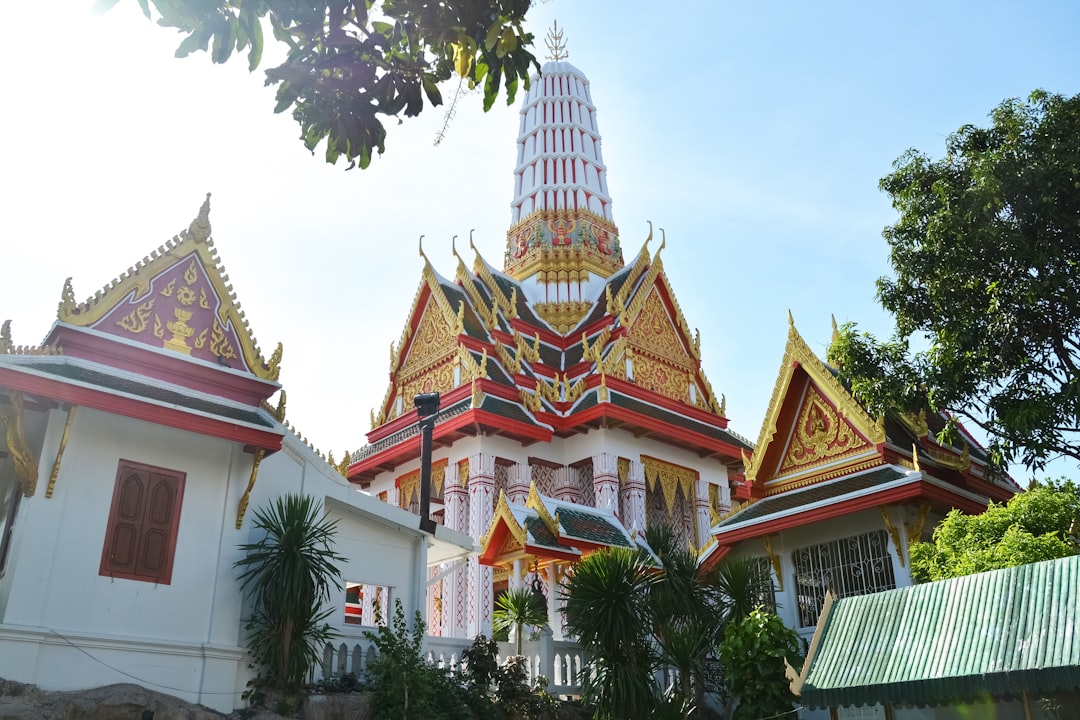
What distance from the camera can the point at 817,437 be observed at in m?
15.4

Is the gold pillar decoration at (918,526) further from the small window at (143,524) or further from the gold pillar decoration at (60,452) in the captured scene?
the gold pillar decoration at (60,452)

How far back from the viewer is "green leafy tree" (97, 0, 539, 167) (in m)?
4.58

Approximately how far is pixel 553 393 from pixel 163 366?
14327 millimetres

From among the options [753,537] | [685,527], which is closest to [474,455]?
[685,527]

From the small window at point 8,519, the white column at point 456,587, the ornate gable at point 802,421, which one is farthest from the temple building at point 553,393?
the small window at point 8,519

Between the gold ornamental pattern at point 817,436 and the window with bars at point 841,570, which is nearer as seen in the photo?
the window with bars at point 841,570

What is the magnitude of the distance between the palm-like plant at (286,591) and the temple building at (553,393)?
9115 mm

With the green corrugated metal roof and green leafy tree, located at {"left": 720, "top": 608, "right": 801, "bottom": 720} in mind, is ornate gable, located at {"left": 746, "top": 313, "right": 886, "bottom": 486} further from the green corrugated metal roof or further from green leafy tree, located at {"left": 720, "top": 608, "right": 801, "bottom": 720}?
the green corrugated metal roof

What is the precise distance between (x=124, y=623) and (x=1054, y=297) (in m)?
10.6

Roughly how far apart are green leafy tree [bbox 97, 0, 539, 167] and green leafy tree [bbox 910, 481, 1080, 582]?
7.92 metres

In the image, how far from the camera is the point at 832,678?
8125 mm

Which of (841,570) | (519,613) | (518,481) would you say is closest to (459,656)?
(519,613)

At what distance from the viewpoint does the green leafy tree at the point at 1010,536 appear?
9.84 meters

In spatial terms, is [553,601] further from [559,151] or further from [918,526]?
[559,151]
